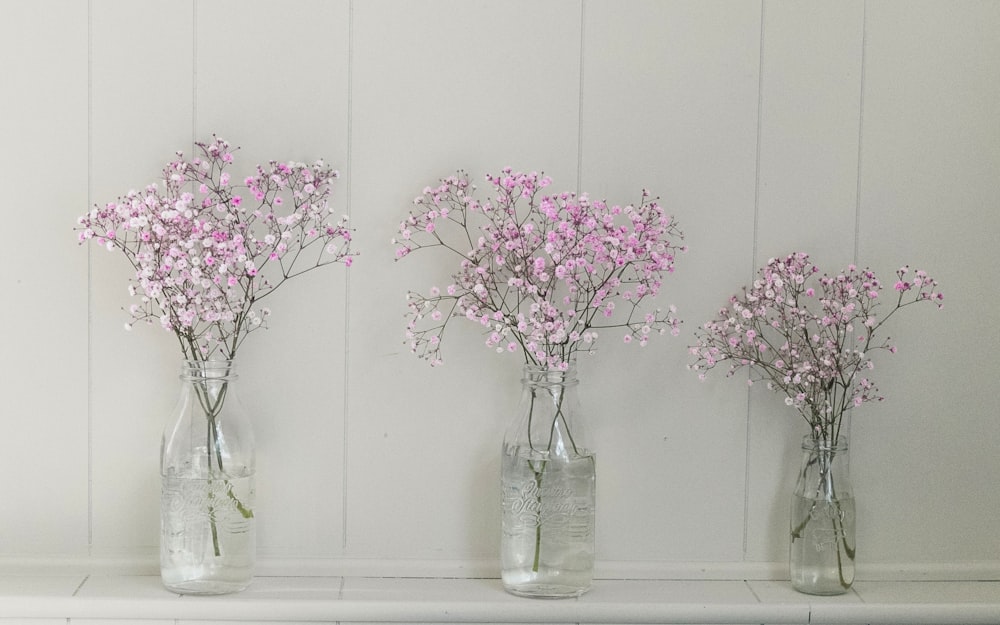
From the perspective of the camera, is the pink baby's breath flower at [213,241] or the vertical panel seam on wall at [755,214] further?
the vertical panel seam on wall at [755,214]

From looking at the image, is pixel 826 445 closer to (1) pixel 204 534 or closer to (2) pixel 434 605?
(2) pixel 434 605

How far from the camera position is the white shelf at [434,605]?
47.8 inches

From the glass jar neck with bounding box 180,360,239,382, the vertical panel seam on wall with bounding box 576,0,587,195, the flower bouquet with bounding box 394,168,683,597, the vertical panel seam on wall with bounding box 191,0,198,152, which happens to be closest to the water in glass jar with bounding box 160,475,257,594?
the glass jar neck with bounding box 180,360,239,382

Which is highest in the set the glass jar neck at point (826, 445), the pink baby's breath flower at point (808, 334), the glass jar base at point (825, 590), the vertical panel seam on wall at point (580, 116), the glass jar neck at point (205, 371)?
the vertical panel seam on wall at point (580, 116)

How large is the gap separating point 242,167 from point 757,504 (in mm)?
807

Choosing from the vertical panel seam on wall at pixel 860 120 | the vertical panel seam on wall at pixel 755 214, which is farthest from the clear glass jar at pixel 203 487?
the vertical panel seam on wall at pixel 860 120

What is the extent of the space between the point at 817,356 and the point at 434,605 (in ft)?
1.86

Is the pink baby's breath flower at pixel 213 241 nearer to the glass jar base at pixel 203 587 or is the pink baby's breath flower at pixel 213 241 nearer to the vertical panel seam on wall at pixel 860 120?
the glass jar base at pixel 203 587

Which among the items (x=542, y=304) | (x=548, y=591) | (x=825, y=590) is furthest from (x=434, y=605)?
(x=825, y=590)

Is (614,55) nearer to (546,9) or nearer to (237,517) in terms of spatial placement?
(546,9)

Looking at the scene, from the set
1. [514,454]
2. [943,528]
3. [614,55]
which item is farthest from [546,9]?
[943,528]

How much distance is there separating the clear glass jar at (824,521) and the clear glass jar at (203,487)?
709mm

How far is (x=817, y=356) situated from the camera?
1.25 m

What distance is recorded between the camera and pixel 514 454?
4.11ft
